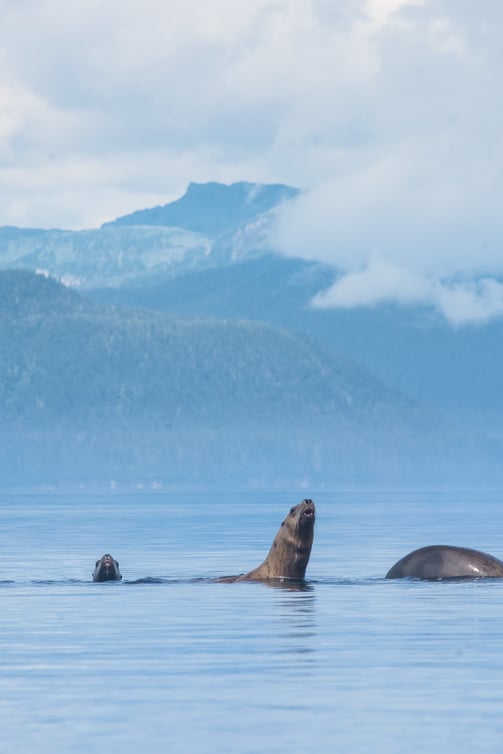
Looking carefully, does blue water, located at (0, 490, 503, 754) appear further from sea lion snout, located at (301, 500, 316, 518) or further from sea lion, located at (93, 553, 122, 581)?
sea lion snout, located at (301, 500, 316, 518)

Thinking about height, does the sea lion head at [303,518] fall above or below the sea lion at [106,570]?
above

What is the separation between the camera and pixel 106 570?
44188 mm

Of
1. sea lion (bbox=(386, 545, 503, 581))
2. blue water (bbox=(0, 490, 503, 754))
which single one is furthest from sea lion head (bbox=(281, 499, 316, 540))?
sea lion (bbox=(386, 545, 503, 581))

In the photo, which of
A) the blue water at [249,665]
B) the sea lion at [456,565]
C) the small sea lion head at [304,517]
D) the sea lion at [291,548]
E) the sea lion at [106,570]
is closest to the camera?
the blue water at [249,665]

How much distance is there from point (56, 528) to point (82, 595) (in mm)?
58892

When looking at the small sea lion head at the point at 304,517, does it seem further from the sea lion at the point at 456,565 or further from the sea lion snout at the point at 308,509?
the sea lion at the point at 456,565

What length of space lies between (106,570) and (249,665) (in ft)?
55.1

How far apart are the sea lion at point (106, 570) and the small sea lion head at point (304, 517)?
19.4 feet

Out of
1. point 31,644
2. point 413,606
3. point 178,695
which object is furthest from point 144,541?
point 178,695

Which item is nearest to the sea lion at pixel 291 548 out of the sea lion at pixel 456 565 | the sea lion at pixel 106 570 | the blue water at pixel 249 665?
the blue water at pixel 249 665

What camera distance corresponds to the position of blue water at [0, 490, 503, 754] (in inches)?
858

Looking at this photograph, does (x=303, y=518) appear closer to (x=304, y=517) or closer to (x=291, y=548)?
(x=304, y=517)

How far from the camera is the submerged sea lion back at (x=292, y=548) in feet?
127

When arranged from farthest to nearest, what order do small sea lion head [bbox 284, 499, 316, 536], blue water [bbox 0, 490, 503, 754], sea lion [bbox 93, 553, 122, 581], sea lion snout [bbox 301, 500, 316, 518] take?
sea lion [bbox 93, 553, 122, 581]
small sea lion head [bbox 284, 499, 316, 536]
sea lion snout [bbox 301, 500, 316, 518]
blue water [bbox 0, 490, 503, 754]
